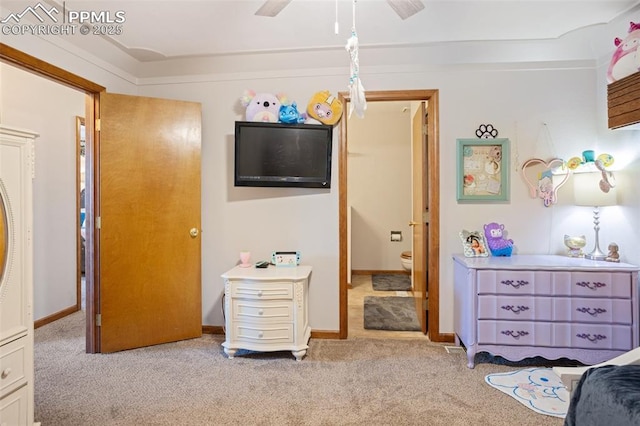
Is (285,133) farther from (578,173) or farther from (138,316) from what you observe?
(578,173)

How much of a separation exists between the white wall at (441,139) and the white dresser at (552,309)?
1.50 feet

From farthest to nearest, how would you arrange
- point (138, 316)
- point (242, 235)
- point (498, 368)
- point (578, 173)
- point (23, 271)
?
point (242, 235) < point (138, 316) < point (578, 173) < point (498, 368) < point (23, 271)

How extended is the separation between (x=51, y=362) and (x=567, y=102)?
4.52 meters

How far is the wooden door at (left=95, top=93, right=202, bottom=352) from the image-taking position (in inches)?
Result: 102

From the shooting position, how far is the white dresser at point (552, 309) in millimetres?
2201

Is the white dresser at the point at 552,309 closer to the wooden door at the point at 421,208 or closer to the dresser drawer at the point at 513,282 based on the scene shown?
the dresser drawer at the point at 513,282

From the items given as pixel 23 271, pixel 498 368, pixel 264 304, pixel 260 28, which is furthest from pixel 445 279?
pixel 23 271

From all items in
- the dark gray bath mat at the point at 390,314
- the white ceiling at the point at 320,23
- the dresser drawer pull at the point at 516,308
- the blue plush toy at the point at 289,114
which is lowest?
the dark gray bath mat at the point at 390,314

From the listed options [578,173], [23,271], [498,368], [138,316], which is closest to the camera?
[23,271]

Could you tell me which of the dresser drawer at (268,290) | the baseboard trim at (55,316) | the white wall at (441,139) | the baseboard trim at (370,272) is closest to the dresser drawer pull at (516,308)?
the white wall at (441,139)

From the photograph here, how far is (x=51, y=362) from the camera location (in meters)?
2.48

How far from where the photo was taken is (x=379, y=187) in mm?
5383

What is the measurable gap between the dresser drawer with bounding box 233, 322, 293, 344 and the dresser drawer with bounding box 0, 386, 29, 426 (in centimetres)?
121

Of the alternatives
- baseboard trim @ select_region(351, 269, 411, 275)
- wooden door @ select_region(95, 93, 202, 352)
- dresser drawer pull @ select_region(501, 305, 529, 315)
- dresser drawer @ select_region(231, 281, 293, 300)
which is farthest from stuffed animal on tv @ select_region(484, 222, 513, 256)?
baseboard trim @ select_region(351, 269, 411, 275)
